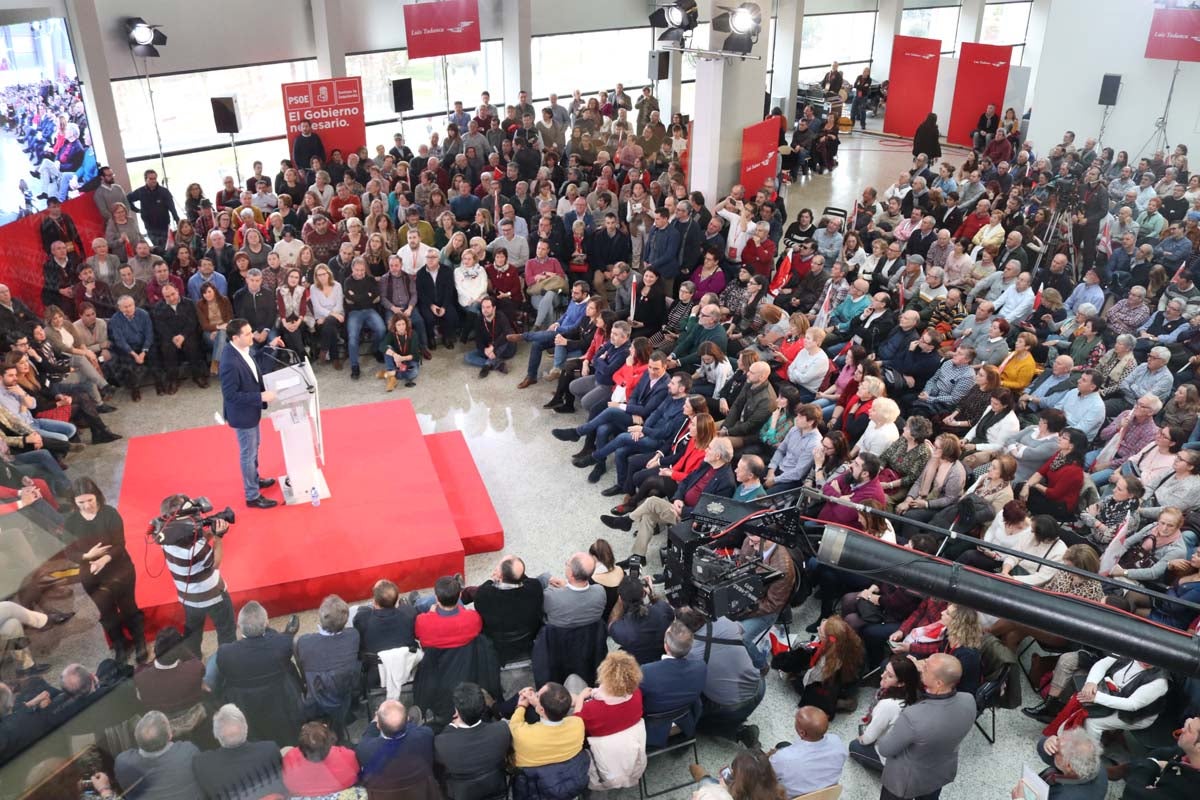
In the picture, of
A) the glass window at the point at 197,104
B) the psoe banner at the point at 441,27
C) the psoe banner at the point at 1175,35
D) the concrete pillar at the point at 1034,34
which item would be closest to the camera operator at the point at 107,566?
the glass window at the point at 197,104

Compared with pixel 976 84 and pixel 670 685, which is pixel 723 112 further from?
pixel 976 84

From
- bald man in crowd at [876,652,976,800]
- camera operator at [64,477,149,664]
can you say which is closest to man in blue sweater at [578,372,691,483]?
bald man in crowd at [876,652,976,800]

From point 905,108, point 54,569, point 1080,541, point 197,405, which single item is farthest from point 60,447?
point 905,108

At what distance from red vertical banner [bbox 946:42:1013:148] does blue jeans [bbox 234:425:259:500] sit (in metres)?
15.7

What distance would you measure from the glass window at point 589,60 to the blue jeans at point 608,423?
11.2 metres

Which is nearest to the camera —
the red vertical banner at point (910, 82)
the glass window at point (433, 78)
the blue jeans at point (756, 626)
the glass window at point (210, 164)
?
the blue jeans at point (756, 626)

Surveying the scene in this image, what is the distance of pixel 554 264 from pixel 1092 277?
5.19 m

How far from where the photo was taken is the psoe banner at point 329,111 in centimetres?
1202

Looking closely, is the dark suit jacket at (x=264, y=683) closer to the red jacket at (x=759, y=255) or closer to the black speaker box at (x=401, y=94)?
the red jacket at (x=759, y=255)

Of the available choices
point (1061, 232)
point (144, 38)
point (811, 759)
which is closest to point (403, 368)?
point (811, 759)

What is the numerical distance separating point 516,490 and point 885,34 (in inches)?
713

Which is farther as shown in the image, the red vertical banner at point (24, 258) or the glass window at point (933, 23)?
the glass window at point (933, 23)

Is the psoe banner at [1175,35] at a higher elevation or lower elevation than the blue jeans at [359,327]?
higher

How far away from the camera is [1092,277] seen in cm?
874
